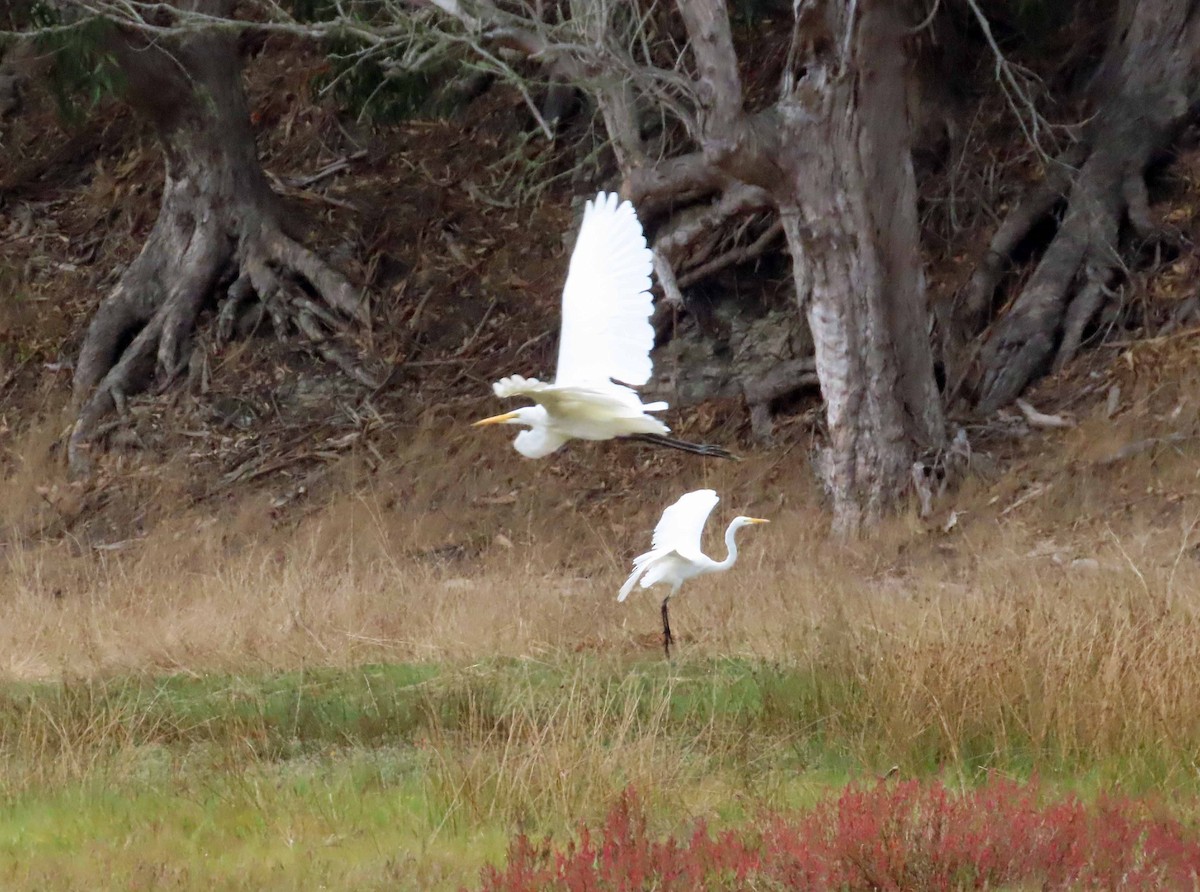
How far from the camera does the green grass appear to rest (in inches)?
230

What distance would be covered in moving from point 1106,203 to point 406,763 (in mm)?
8795

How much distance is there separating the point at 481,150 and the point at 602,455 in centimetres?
528

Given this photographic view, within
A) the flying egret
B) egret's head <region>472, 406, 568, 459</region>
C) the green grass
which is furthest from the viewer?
egret's head <region>472, 406, 568, 459</region>

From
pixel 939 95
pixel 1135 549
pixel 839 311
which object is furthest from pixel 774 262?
pixel 1135 549

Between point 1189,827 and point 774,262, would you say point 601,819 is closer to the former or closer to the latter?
point 1189,827

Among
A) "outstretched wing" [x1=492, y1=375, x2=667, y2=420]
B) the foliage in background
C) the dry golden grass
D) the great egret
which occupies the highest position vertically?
the foliage in background

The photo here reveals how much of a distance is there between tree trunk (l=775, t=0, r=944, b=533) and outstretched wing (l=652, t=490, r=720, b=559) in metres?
3.43

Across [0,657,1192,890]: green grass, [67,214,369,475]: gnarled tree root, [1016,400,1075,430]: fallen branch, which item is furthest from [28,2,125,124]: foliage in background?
[1016,400,1075,430]: fallen branch

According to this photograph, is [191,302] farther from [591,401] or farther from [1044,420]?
[591,401]

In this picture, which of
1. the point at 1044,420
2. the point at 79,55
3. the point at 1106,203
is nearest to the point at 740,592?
the point at 1044,420

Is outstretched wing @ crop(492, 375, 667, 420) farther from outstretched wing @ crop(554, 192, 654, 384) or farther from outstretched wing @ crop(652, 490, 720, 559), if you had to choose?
outstretched wing @ crop(652, 490, 720, 559)

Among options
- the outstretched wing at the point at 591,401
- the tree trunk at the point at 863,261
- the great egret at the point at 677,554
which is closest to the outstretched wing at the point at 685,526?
the great egret at the point at 677,554

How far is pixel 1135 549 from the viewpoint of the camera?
10664 millimetres

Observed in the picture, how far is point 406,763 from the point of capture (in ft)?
23.4
